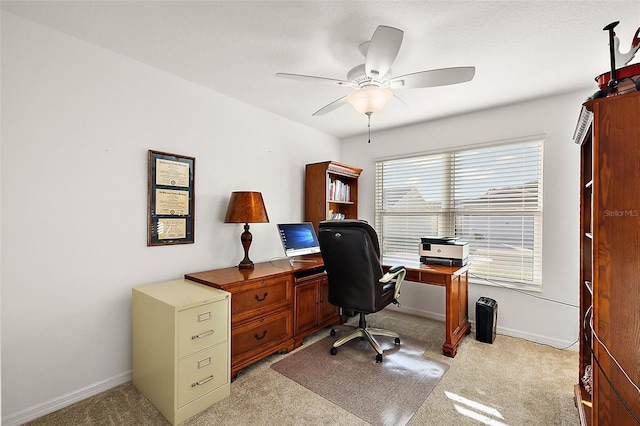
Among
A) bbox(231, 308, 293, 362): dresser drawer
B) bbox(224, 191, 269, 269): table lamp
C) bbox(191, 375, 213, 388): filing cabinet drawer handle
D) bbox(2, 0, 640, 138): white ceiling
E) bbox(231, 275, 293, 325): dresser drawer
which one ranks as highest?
bbox(2, 0, 640, 138): white ceiling

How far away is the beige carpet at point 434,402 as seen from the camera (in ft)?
5.86

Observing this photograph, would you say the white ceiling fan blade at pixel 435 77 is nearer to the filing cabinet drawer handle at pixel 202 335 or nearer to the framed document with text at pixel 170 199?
the framed document with text at pixel 170 199

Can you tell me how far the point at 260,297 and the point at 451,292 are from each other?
67.1 inches

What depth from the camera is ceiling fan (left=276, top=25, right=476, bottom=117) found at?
62.3 inches

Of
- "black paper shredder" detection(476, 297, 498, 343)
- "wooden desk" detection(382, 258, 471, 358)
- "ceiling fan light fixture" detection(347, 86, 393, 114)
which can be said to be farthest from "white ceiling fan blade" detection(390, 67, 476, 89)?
"black paper shredder" detection(476, 297, 498, 343)

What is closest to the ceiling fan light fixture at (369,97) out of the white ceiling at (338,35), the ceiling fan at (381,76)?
the ceiling fan at (381,76)

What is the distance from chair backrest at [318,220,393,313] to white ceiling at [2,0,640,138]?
50.8 inches

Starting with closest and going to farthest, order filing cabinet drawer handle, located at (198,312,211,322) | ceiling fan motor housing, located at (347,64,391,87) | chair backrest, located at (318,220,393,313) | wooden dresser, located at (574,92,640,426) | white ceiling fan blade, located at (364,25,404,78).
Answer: wooden dresser, located at (574,92,640,426), white ceiling fan blade, located at (364,25,404,78), filing cabinet drawer handle, located at (198,312,211,322), ceiling fan motor housing, located at (347,64,391,87), chair backrest, located at (318,220,393,313)

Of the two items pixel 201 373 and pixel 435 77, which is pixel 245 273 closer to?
pixel 201 373

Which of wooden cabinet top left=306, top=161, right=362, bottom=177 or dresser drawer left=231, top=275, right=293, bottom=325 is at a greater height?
wooden cabinet top left=306, top=161, right=362, bottom=177

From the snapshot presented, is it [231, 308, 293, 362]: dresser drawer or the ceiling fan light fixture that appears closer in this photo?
the ceiling fan light fixture

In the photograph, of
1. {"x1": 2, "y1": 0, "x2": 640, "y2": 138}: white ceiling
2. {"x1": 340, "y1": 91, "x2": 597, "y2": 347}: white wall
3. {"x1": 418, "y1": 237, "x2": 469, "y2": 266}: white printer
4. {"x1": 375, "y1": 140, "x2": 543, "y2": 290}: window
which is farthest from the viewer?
{"x1": 375, "y1": 140, "x2": 543, "y2": 290}: window

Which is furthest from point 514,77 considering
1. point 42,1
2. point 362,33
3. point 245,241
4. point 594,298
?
point 42,1

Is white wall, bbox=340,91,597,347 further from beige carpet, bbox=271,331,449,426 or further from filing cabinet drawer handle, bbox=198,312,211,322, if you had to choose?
filing cabinet drawer handle, bbox=198,312,211,322
